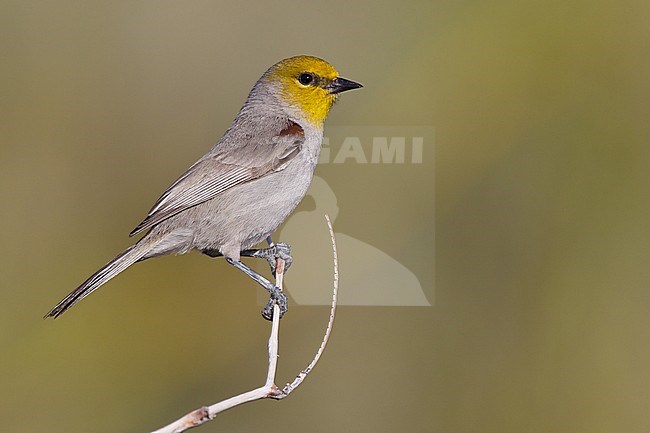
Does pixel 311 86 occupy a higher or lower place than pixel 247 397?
higher

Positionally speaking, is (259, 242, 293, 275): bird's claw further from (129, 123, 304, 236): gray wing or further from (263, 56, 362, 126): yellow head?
(263, 56, 362, 126): yellow head

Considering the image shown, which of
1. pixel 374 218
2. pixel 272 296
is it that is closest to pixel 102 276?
pixel 272 296

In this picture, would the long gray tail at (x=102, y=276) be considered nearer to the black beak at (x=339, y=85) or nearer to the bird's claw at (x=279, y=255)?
the bird's claw at (x=279, y=255)

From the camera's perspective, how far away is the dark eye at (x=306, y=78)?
393 centimetres

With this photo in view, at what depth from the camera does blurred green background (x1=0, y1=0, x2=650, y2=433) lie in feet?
15.8

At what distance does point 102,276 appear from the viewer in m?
3.28

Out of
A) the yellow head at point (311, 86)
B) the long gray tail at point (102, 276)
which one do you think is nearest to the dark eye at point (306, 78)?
the yellow head at point (311, 86)

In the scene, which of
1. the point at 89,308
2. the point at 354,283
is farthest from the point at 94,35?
the point at 354,283

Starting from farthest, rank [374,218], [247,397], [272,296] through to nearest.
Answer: [374,218] → [272,296] → [247,397]

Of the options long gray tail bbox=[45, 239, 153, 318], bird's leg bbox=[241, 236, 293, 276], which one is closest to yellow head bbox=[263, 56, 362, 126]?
bird's leg bbox=[241, 236, 293, 276]

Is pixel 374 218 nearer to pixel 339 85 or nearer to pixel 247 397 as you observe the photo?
pixel 339 85

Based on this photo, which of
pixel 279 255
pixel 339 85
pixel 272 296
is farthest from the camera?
pixel 339 85

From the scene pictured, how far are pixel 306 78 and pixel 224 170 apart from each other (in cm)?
Result: 61

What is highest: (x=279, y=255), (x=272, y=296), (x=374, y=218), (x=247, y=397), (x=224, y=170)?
(x=224, y=170)
